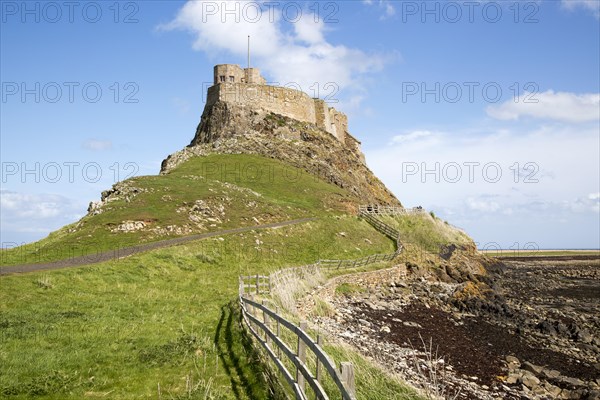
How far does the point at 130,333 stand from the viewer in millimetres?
16156

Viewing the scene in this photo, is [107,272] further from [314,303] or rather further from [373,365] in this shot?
[373,365]

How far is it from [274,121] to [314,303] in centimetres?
6875

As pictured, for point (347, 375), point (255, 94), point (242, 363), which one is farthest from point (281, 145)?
point (347, 375)

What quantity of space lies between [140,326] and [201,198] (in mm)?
32673

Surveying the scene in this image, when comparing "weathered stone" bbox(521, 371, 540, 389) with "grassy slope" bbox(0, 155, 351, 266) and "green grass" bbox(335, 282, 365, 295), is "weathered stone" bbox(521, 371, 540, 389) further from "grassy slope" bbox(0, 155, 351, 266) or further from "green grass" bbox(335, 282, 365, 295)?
"grassy slope" bbox(0, 155, 351, 266)

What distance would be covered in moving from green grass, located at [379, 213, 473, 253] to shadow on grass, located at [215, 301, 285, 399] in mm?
42020

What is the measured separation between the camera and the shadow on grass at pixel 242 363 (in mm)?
11109

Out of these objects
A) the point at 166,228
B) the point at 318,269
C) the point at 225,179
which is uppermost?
the point at 225,179

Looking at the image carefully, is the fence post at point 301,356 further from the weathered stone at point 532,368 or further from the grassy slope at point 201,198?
the grassy slope at point 201,198

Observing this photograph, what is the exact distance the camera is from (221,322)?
18.4 meters

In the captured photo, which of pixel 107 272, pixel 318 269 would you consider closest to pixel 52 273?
pixel 107 272

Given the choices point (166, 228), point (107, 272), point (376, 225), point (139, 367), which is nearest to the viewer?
point (139, 367)

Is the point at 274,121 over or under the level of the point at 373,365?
over

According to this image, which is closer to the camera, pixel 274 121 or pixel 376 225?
pixel 376 225
